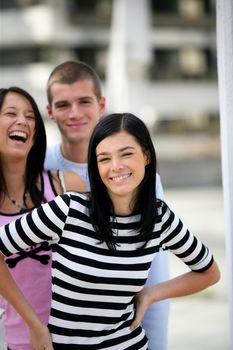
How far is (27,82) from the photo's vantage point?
23641mm

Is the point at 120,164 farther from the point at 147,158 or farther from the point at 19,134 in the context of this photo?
the point at 19,134

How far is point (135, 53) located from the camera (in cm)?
2306

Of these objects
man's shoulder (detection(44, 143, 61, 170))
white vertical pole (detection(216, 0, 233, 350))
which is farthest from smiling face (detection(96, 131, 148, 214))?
man's shoulder (detection(44, 143, 61, 170))

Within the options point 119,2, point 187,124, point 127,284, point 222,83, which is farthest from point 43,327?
point 187,124

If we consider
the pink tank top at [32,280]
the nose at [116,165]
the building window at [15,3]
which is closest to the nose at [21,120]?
the pink tank top at [32,280]

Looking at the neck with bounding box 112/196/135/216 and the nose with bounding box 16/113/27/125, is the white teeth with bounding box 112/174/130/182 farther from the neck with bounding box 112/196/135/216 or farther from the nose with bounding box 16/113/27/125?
the nose with bounding box 16/113/27/125

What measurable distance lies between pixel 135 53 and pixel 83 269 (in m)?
21.7

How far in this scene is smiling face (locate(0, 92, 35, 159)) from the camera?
7.34 feet

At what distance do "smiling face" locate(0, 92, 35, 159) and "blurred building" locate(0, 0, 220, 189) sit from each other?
67.1 ft

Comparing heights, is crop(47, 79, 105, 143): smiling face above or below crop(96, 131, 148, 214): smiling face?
above

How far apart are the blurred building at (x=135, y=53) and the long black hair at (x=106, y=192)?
20746 millimetres

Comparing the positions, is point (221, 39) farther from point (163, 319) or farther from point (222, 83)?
point (163, 319)

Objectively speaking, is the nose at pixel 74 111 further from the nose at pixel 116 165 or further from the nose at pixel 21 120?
the nose at pixel 116 165

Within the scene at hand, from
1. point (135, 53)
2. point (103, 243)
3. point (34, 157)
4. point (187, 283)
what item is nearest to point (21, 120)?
point (34, 157)
